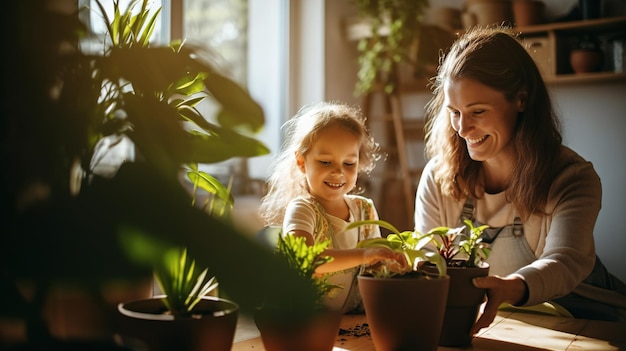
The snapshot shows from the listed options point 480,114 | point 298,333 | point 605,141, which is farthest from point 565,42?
point 298,333

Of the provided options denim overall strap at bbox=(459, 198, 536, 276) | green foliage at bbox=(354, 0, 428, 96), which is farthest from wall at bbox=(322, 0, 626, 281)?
denim overall strap at bbox=(459, 198, 536, 276)

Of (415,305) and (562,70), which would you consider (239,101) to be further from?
(562,70)

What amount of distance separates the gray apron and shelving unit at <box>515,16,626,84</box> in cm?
188

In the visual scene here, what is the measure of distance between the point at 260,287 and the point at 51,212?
0.18 meters

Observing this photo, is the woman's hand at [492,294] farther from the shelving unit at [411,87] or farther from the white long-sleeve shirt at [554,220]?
the shelving unit at [411,87]

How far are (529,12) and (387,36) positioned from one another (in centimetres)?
77

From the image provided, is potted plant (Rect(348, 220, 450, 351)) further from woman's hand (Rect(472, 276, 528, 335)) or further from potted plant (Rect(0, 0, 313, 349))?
potted plant (Rect(0, 0, 313, 349))

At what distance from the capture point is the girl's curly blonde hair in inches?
59.1

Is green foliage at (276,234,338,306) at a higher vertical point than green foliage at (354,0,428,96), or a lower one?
lower

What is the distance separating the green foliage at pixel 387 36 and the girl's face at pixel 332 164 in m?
2.19

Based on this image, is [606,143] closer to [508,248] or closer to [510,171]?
[510,171]

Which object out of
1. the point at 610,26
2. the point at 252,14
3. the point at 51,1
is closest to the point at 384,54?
the point at 252,14

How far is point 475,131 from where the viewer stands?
1482mm

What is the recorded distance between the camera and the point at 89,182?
21.0 inches
